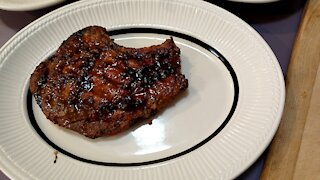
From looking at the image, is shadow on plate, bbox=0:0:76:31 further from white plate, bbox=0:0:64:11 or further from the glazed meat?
the glazed meat

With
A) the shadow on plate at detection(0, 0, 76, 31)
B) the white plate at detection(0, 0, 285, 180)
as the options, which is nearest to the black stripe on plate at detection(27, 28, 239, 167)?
the white plate at detection(0, 0, 285, 180)

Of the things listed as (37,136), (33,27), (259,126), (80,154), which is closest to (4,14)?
(33,27)

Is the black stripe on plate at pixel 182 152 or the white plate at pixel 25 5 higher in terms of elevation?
the white plate at pixel 25 5

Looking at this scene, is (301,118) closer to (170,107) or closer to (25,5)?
(170,107)

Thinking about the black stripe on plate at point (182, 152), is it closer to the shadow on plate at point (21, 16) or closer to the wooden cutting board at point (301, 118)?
the wooden cutting board at point (301, 118)

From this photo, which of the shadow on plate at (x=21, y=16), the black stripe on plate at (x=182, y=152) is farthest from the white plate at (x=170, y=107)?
the shadow on plate at (x=21, y=16)

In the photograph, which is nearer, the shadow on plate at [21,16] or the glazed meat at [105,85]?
the glazed meat at [105,85]

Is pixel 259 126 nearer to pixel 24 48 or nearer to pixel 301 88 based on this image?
pixel 301 88
